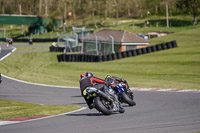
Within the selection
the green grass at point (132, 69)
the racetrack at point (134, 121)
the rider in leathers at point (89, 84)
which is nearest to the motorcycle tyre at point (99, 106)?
the racetrack at point (134, 121)

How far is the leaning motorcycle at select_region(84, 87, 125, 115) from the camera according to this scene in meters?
10.8

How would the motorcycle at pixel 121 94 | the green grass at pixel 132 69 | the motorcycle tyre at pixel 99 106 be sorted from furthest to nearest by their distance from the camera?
the green grass at pixel 132 69 < the motorcycle at pixel 121 94 < the motorcycle tyre at pixel 99 106

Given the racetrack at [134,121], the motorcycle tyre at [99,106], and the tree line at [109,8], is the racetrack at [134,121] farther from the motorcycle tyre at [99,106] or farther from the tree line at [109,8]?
the tree line at [109,8]

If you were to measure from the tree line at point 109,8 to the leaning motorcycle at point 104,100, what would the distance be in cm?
6265

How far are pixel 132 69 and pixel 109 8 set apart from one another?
213 ft

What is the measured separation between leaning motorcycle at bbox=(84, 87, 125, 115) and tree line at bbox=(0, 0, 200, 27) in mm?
62651

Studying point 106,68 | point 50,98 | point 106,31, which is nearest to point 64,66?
point 106,68

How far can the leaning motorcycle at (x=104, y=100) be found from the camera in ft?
35.5

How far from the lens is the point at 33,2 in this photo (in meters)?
125

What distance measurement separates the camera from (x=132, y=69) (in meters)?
31.7

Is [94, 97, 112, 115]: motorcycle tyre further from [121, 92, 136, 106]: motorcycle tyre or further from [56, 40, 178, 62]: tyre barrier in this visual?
[56, 40, 178, 62]: tyre barrier

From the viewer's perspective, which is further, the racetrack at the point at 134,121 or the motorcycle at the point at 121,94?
the motorcycle at the point at 121,94

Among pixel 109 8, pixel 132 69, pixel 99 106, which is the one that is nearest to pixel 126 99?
pixel 99 106

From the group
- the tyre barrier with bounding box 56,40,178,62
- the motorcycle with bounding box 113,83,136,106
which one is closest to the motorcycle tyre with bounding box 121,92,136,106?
the motorcycle with bounding box 113,83,136,106
